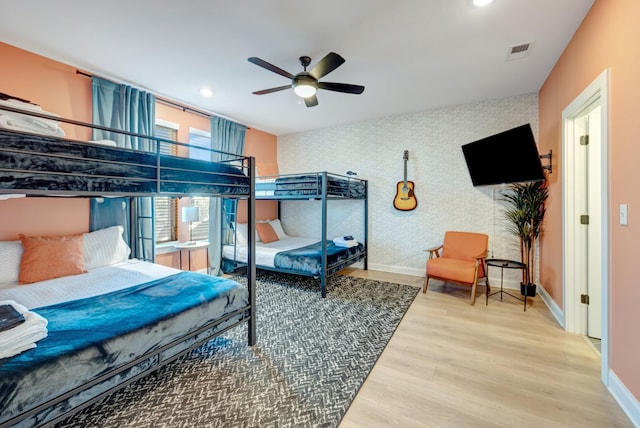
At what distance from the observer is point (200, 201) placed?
4.24 metres

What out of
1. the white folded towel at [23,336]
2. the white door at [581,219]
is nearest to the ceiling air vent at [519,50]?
the white door at [581,219]

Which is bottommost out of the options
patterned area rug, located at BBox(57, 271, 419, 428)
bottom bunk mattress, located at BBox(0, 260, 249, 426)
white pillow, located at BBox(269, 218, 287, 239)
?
patterned area rug, located at BBox(57, 271, 419, 428)

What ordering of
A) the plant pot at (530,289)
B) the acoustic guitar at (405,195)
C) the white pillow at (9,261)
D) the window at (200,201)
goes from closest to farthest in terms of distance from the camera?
the white pillow at (9,261)
the plant pot at (530,289)
the window at (200,201)
the acoustic guitar at (405,195)

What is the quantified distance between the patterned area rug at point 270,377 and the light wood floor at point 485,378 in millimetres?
164

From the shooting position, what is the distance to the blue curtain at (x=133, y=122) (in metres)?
2.99

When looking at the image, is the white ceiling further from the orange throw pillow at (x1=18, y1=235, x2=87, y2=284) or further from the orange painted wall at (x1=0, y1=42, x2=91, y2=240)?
the orange throw pillow at (x1=18, y1=235, x2=87, y2=284)

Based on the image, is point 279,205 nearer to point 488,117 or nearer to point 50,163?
point 488,117

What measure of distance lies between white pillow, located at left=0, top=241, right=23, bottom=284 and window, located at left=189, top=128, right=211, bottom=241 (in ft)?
6.30

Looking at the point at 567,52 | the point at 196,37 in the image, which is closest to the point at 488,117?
the point at 567,52

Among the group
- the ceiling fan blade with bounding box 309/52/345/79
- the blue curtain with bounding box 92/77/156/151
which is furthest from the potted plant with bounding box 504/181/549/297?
the blue curtain with bounding box 92/77/156/151

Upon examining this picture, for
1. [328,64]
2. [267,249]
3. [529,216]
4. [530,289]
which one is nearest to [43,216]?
[267,249]

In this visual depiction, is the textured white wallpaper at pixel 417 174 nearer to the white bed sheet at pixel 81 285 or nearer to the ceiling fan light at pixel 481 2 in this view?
the ceiling fan light at pixel 481 2

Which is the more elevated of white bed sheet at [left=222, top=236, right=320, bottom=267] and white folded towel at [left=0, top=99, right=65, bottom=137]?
white folded towel at [left=0, top=99, right=65, bottom=137]

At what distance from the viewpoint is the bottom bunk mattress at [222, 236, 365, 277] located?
359cm
